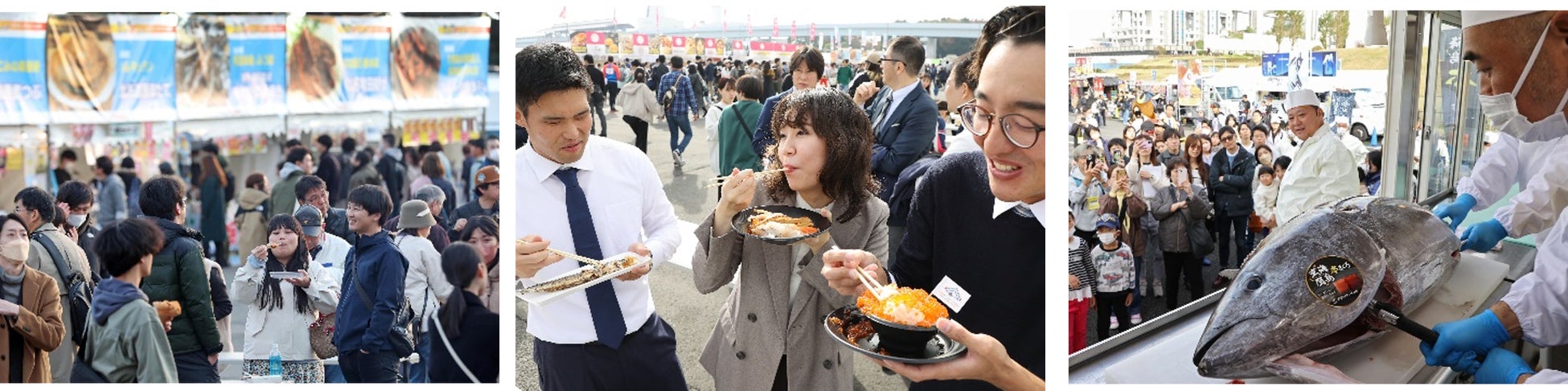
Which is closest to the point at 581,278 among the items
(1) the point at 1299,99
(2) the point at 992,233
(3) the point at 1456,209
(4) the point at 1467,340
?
(2) the point at 992,233

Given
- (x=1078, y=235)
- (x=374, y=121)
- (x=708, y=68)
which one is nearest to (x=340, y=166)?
(x=374, y=121)

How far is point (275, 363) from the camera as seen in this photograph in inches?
118

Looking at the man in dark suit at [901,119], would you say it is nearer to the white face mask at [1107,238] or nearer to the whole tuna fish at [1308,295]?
the white face mask at [1107,238]

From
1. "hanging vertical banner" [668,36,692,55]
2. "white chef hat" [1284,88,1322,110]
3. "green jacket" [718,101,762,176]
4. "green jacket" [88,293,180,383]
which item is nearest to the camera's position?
"green jacket" [718,101,762,176]

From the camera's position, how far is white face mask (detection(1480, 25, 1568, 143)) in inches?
125

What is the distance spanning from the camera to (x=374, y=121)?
10.9ft

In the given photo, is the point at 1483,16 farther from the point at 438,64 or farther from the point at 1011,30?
the point at 438,64

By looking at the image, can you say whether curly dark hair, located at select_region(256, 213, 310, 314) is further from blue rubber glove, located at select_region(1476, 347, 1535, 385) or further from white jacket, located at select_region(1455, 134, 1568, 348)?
white jacket, located at select_region(1455, 134, 1568, 348)

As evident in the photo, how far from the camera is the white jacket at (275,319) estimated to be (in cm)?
299

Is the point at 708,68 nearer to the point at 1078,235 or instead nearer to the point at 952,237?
the point at 952,237

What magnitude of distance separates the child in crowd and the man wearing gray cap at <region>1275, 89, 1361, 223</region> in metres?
0.51

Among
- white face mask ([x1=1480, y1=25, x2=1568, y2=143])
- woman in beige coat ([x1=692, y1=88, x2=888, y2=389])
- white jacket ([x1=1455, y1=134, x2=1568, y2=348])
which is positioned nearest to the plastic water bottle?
woman in beige coat ([x1=692, y1=88, x2=888, y2=389])

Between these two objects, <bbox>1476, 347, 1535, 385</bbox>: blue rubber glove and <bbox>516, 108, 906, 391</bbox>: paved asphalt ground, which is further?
<bbox>1476, 347, 1535, 385</bbox>: blue rubber glove

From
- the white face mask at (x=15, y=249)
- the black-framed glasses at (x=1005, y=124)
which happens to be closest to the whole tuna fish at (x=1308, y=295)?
the black-framed glasses at (x=1005, y=124)
